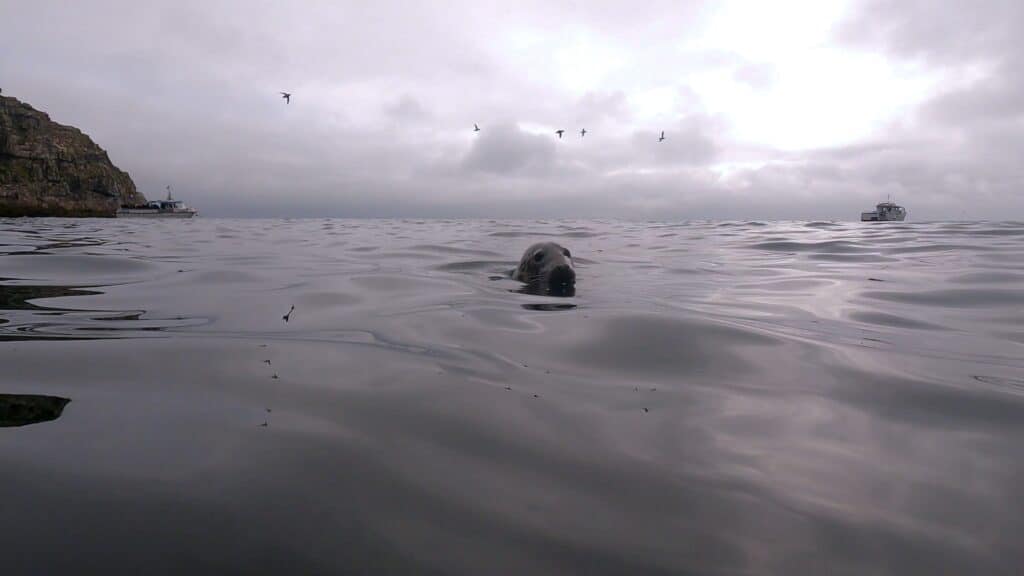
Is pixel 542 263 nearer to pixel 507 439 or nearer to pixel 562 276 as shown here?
pixel 562 276

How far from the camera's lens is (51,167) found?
3570 inches

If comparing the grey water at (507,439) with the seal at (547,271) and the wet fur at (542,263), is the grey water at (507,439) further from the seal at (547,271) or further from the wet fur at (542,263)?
the wet fur at (542,263)


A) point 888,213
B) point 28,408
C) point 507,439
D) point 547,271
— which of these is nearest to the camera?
point 507,439

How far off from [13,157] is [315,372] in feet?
381

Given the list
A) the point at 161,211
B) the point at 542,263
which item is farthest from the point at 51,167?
the point at 542,263

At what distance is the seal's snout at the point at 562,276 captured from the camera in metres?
8.17

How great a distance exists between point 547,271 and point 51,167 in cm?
11442

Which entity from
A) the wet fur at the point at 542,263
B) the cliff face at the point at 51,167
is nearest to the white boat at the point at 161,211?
the cliff face at the point at 51,167

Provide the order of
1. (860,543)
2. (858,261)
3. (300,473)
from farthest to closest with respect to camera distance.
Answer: (858,261)
(300,473)
(860,543)

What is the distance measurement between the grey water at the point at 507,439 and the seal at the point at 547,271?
178 cm

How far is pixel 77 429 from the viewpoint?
102 inches

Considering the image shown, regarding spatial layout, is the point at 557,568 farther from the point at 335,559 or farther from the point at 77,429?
the point at 77,429

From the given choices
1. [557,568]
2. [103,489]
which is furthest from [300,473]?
[557,568]

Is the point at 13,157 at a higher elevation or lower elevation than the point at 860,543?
higher
